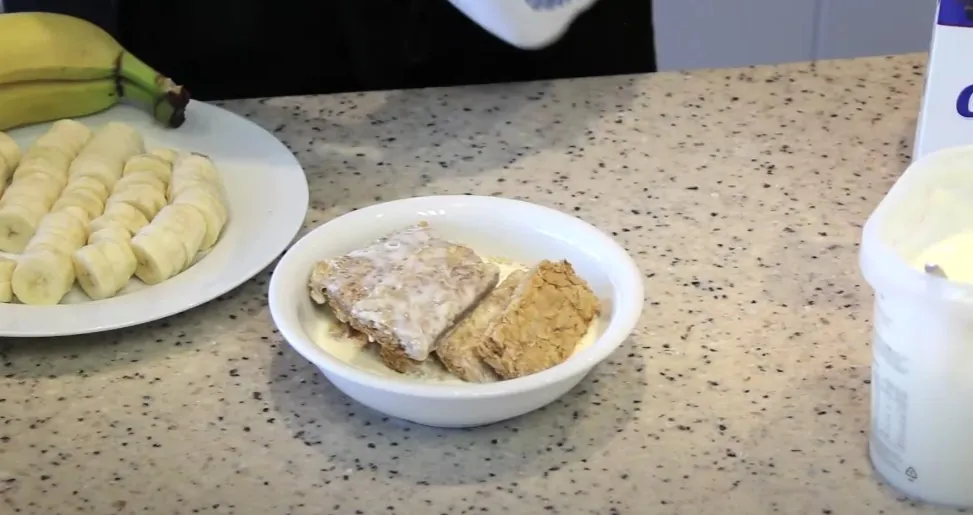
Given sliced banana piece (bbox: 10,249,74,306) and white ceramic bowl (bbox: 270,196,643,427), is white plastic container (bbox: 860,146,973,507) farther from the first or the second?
sliced banana piece (bbox: 10,249,74,306)

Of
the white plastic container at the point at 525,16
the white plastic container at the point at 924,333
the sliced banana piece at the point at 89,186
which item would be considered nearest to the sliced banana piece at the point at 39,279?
the sliced banana piece at the point at 89,186

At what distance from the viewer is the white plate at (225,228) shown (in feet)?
2.35

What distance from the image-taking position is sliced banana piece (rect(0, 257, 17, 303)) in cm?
74

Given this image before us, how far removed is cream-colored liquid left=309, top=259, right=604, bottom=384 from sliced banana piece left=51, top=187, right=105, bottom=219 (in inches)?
9.1

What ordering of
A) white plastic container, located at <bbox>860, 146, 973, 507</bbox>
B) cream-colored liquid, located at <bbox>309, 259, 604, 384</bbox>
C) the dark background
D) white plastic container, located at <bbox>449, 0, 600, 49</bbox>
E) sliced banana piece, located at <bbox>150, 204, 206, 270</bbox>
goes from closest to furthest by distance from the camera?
white plastic container, located at <bbox>860, 146, 973, 507</bbox> → cream-colored liquid, located at <bbox>309, 259, 604, 384</bbox> → sliced banana piece, located at <bbox>150, 204, 206, 270</bbox> → white plastic container, located at <bbox>449, 0, 600, 49</bbox> → the dark background

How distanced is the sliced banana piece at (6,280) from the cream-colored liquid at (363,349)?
8.7 inches

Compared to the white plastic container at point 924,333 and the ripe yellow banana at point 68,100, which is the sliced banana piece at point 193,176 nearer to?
the ripe yellow banana at point 68,100

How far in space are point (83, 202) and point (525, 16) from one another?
0.38 meters

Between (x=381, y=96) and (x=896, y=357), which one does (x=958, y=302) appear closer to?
(x=896, y=357)

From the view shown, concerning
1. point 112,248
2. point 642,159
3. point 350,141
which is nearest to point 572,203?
point 642,159

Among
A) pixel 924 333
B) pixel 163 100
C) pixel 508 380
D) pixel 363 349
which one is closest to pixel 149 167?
pixel 163 100

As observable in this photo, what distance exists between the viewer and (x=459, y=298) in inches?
26.6

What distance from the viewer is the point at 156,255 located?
75cm

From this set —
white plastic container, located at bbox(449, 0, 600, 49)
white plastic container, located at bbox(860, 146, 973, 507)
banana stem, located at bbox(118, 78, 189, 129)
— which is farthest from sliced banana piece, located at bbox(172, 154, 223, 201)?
white plastic container, located at bbox(860, 146, 973, 507)
